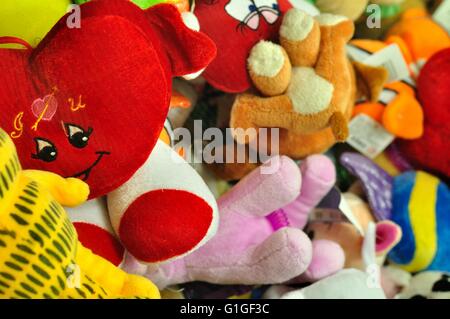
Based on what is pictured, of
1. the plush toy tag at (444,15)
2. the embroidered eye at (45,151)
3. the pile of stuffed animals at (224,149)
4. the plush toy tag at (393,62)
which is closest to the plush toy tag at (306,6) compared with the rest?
the pile of stuffed animals at (224,149)

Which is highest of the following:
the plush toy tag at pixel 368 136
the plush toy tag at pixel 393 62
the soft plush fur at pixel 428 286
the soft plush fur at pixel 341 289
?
the plush toy tag at pixel 393 62

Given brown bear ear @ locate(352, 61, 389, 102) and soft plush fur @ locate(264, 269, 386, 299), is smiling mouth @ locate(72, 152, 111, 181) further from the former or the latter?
brown bear ear @ locate(352, 61, 389, 102)

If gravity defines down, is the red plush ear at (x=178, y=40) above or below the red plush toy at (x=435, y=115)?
above

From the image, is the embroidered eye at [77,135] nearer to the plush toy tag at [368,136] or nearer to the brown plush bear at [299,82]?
the brown plush bear at [299,82]

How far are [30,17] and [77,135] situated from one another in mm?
159

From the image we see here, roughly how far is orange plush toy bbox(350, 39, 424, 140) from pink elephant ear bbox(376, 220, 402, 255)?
148 millimetres

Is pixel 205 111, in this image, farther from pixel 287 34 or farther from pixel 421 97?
pixel 421 97

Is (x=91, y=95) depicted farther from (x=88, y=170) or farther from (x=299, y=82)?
(x=299, y=82)

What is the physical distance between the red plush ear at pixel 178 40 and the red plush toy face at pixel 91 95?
0.03 meters

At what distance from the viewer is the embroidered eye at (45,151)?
1.61ft

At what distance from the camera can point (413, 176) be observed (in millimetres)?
844

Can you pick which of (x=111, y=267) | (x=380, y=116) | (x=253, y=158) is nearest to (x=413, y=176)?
(x=380, y=116)

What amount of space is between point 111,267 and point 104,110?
149 millimetres

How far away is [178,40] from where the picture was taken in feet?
Answer: 1.83
